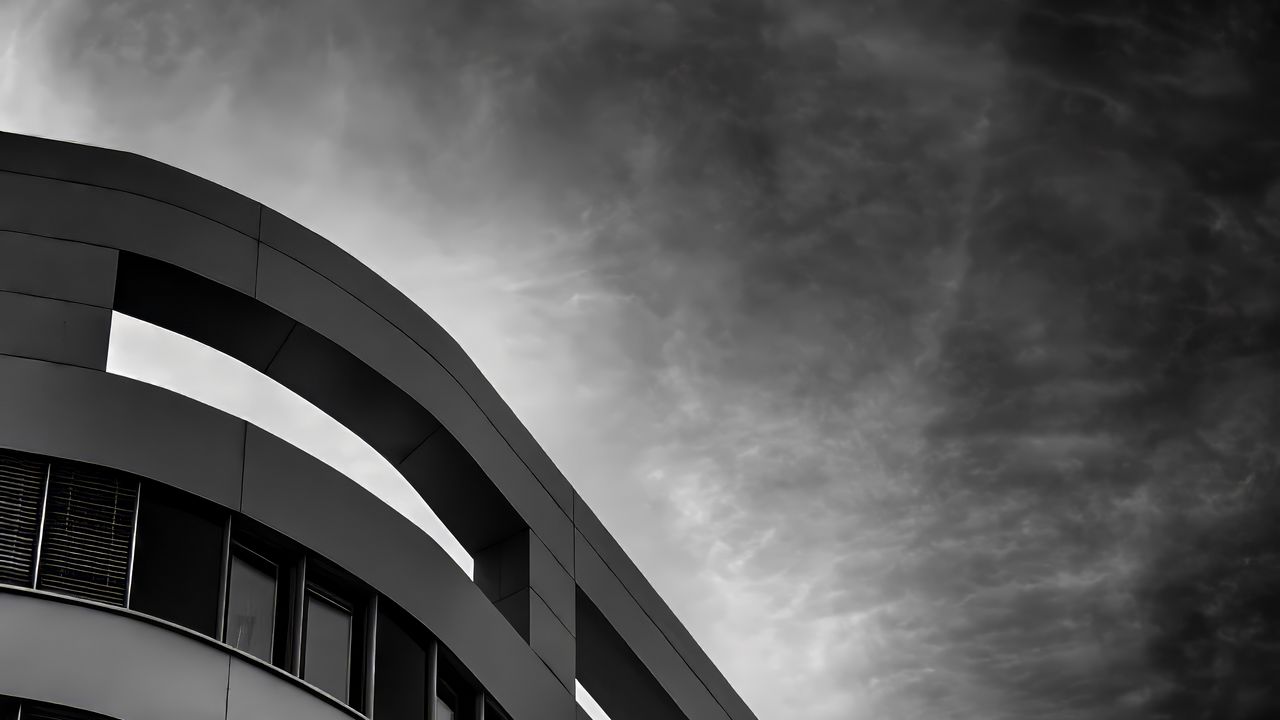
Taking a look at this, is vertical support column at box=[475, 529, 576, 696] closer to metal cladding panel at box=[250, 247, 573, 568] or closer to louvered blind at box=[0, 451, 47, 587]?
metal cladding panel at box=[250, 247, 573, 568]

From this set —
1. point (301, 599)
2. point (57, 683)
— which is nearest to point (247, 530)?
point (301, 599)

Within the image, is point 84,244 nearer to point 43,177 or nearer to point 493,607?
point 43,177

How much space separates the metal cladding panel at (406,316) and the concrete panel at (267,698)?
981 centimetres

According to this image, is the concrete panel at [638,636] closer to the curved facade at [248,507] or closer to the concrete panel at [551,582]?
the curved facade at [248,507]

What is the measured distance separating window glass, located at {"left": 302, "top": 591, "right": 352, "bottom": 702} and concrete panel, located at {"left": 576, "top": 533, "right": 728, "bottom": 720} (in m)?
8.44

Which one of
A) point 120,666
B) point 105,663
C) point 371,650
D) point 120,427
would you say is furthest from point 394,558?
point 105,663

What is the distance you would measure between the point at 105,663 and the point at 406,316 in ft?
41.0

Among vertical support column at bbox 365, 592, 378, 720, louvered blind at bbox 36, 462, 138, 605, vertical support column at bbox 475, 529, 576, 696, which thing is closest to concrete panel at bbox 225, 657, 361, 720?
vertical support column at bbox 365, 592, 378, 720

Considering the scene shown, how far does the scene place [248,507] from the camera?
84.9 ft

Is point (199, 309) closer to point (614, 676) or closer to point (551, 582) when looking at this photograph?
point (551, 582)

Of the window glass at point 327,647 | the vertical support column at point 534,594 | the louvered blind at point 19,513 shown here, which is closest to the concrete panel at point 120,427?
the louvered blind at point 19,513

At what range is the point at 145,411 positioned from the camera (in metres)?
25.4

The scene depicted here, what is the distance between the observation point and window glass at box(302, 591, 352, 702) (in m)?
26.4

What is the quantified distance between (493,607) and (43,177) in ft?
40.5
